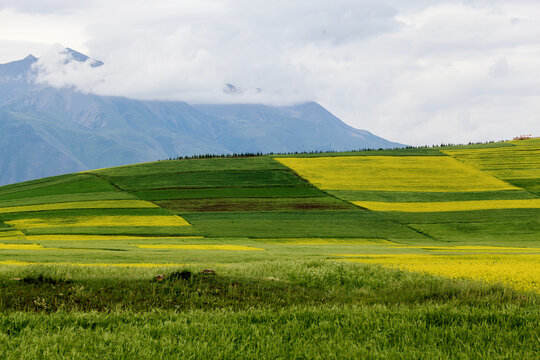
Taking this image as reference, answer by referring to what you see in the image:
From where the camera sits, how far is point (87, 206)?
2862 inches

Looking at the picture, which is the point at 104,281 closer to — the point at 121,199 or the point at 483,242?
the point at 483,242

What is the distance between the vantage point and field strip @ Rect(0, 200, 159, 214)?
71750 millimetres

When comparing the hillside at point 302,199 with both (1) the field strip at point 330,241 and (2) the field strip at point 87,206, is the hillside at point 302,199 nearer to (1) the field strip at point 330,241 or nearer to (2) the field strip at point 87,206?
(2) the field strip at point 87,206

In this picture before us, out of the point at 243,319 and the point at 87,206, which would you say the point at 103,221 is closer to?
the point at 87,206

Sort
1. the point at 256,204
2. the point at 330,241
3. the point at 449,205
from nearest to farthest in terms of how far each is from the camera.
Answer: the point at 330,241 < the point at 449,205 < the point at 256,204

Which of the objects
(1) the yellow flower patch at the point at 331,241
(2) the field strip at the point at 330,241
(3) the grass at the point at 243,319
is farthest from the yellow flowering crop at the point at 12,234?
(3) the grass at the point at 243,319

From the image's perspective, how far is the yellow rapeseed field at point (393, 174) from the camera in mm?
82812

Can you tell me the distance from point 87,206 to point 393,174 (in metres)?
51.8

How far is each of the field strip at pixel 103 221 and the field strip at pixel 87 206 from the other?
19.4 ft

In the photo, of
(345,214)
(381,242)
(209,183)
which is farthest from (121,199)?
(381,242)

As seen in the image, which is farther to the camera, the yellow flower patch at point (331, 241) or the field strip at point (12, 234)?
the field strip at point (12, 234)

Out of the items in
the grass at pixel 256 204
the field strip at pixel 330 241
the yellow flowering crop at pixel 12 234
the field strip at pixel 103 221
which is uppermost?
the grass at pixel 256 204

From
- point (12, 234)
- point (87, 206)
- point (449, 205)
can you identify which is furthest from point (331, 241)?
point (87, 206)

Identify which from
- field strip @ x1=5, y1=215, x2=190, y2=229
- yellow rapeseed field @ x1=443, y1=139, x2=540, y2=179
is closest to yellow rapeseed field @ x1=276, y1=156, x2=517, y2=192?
yellow rapeseed field @ x1=443, y1=139, x2=540, y2=179
